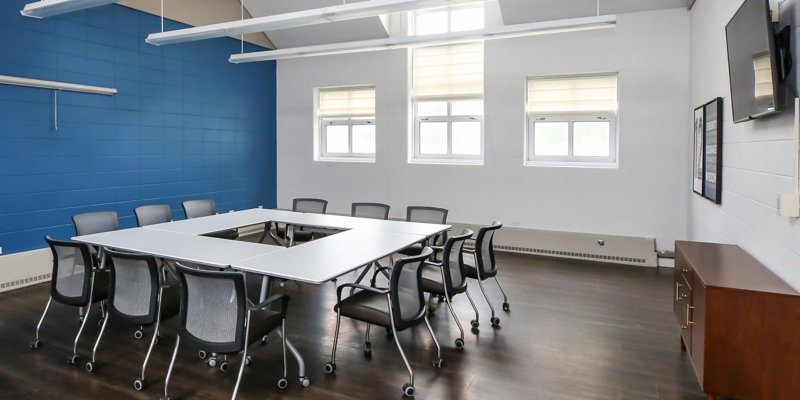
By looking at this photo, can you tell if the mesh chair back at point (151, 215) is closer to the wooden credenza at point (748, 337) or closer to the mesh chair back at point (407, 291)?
the mesh chair back at point (407, 291)

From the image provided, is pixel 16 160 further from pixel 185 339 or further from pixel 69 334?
pixel 185 339

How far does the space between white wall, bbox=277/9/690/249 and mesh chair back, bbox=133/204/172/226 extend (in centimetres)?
335

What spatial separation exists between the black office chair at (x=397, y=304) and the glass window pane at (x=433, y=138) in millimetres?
4638

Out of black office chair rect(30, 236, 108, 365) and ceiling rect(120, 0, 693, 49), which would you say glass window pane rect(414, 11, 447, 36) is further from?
black office chair rect(30, 236, 108, 365)

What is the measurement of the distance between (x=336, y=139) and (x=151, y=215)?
3904 mm

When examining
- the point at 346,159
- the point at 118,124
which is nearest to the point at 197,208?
the point at 118,124

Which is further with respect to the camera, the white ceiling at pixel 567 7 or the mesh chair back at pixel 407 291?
the white ceiling at pixel 567 7

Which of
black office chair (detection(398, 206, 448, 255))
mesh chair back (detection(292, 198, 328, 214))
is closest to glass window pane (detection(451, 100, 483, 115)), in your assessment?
black office chair (detection(398, 206, 448, 255))

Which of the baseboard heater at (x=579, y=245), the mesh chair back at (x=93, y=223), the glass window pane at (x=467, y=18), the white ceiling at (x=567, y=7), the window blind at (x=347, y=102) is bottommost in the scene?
the baseboard heater at (x=579, y=245)

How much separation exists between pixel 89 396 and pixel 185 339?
76 cm

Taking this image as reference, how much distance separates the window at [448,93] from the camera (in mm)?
7234

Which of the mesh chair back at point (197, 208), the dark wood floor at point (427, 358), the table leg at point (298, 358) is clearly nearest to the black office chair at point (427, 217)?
the dark wood floor at point (427, 358)

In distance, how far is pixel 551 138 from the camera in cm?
687

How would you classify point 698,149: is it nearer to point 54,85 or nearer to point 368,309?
point 368,309
